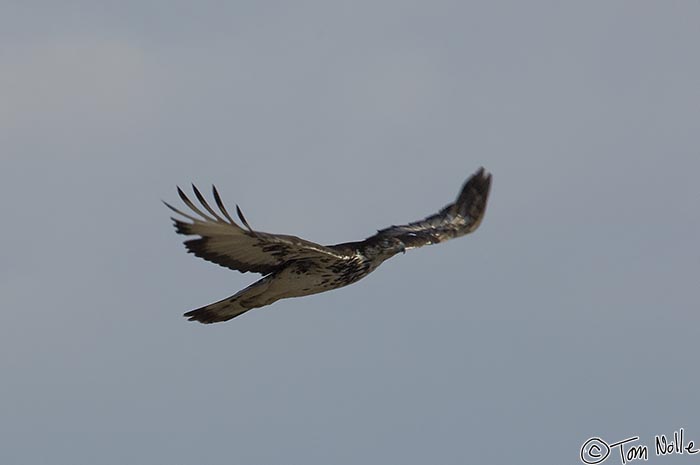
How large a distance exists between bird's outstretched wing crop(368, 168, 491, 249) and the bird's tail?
9.32 feet

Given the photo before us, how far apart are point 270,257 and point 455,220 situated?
17.5 feet

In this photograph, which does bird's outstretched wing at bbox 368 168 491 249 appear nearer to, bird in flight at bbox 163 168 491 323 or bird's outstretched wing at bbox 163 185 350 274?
bird in flight at bbox 163 168 491 323

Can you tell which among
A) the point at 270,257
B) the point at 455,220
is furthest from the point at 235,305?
the point at 455,220

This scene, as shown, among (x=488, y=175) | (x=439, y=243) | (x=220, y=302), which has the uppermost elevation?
(x=488, y=175)

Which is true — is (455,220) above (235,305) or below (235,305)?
above

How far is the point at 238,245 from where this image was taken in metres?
16.3

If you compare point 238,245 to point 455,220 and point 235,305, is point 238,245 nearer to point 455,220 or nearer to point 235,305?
point 235,305

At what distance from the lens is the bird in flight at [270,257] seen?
15719 mm

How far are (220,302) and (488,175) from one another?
652cm

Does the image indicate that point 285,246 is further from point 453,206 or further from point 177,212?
point 453,206

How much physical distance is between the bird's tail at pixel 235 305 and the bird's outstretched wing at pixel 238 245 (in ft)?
0.74

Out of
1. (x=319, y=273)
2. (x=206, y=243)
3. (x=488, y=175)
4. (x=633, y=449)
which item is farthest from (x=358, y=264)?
(x=488, y=175)

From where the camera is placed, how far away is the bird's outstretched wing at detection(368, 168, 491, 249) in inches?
796

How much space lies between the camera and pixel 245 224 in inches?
618
